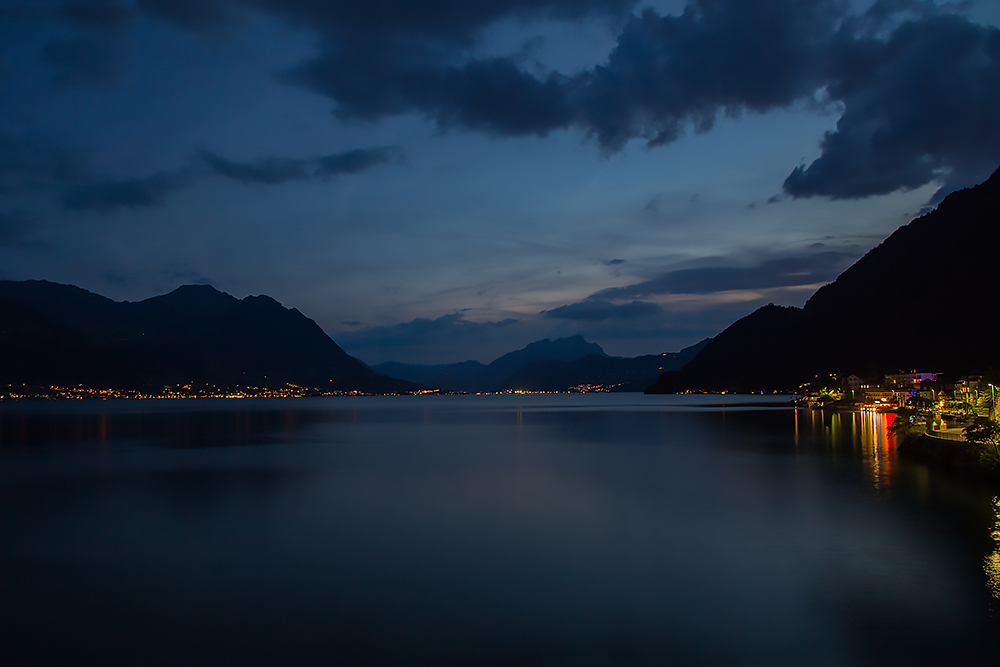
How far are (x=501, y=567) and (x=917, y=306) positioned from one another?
136m

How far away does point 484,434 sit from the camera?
54.4 metres

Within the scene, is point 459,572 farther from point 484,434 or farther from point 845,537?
point 484,434

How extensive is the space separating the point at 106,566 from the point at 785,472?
24.0 meters

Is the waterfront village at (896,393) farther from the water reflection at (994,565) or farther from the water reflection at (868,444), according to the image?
the water reflection at (994,565)

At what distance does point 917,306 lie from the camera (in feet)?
405

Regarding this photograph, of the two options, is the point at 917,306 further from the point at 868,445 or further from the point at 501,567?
the point at 501,567

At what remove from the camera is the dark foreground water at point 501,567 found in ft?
28.3

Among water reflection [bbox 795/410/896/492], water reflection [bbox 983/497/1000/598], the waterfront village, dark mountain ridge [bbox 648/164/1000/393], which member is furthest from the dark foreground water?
dark mountain ridge [bbox 648/164/1000/393]

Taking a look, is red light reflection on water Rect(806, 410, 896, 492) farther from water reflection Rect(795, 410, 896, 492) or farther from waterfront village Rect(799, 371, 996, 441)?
waterfront village Rect(799, 371, 996, 441)

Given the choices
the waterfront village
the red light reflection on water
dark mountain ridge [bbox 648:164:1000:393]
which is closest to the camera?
the red light reflection on water

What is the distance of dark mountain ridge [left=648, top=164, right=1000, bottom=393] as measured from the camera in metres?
94.3

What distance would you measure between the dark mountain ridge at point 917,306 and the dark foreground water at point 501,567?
73.9 m

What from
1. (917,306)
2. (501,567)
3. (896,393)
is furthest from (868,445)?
(917,306)

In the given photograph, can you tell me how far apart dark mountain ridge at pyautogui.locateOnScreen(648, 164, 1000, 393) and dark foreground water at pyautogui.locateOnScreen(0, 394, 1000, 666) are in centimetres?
7388
